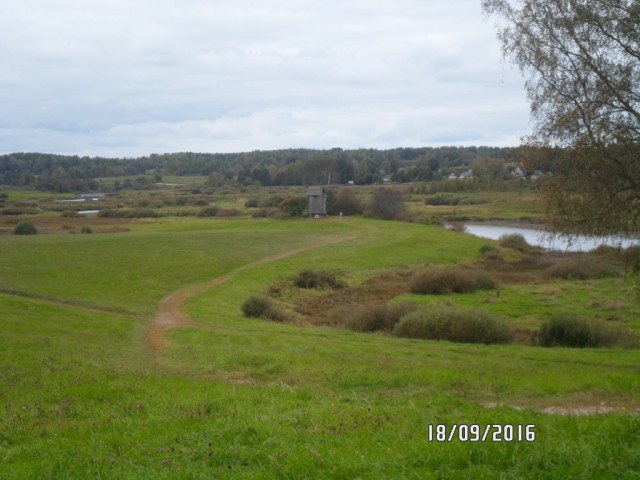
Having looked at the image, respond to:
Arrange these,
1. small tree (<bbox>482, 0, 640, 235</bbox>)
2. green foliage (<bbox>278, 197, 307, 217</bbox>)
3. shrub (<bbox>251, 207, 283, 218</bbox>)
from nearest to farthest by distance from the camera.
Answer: small tree (<bbox>482, 0, 640, 235</bbox>), shrub (<bbox>251, 207, 283, 218</bbox>), green foliage (<bbox>278, 197, 307, 217</bbox>)

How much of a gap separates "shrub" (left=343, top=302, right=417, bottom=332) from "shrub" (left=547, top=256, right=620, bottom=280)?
24034mm

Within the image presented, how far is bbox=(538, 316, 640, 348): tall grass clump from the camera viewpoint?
23.9 m

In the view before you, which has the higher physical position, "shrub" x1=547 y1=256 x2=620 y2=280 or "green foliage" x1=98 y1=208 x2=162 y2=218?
"green foliage" x1=98 y1=208 x2=162 y2=218

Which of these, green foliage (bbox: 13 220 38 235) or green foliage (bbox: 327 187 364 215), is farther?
green foliage (bbox: 327 187 364 215)

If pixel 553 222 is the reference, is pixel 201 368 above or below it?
below

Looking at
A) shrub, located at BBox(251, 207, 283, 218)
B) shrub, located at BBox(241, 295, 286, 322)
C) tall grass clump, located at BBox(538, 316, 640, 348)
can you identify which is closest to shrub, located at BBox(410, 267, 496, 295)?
shrub, located at BBox(241, 295, 286, 322)

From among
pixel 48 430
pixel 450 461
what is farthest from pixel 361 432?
pixel 48 430

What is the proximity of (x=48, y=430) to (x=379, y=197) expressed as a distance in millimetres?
90348

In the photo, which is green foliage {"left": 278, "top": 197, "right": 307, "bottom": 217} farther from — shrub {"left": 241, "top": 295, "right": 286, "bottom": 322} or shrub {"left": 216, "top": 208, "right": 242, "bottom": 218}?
shrub {"left": 241, "top": 295, "right": 286, "bottom": 322}

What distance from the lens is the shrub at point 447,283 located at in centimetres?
4341

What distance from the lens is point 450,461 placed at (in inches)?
273

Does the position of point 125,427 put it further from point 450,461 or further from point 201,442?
point 450,461

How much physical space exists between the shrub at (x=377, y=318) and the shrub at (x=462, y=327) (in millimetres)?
3349
